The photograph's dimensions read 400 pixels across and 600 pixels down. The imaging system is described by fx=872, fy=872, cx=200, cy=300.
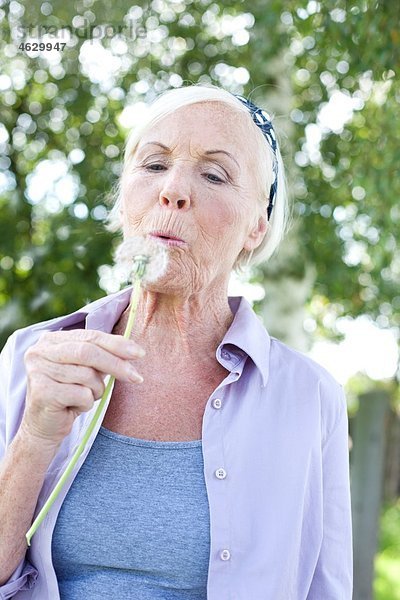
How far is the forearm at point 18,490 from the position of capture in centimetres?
175

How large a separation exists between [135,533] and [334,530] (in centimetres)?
50

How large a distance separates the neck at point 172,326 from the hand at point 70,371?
50cm

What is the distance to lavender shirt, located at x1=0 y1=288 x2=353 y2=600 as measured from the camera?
190 centimetres

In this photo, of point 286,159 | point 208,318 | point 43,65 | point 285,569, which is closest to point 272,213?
point 208,318

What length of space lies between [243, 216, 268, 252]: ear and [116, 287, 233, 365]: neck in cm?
21

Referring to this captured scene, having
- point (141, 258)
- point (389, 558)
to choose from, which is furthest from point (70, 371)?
point (389, 558)

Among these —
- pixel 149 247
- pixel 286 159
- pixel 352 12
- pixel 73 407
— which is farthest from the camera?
pixel 286 159

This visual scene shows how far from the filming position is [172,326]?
7.03ft

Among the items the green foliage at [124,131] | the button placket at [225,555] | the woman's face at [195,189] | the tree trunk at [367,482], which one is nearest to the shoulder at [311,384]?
the woman's face at [195,189]

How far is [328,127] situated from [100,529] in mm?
3527

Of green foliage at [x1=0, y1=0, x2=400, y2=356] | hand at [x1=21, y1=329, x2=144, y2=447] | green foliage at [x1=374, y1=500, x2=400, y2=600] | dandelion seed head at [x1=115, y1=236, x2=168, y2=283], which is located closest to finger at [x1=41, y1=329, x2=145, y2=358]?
hand at [x1=21, y1=329, x2=144, y2=447]

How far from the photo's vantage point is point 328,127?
195 inches

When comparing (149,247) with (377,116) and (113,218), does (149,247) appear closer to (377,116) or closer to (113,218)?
(113,218)

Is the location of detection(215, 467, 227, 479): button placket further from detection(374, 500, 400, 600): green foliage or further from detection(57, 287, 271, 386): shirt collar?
detection(374, 500, 400, 600): green foliage
